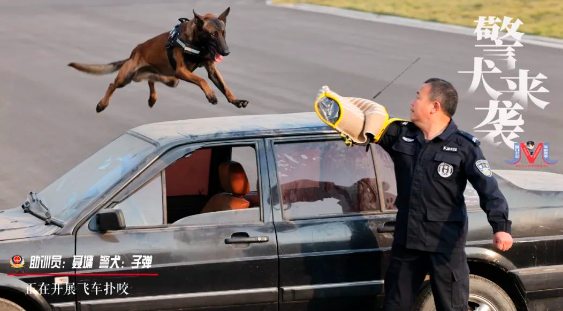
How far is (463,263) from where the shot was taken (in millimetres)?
5391

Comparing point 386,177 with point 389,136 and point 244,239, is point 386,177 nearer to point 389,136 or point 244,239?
point 389,136

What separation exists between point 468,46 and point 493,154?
8663 mm

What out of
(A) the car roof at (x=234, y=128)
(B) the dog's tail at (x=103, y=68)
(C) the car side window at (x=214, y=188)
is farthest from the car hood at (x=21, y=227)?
(B) the dog's tail at (x=103, y=68)

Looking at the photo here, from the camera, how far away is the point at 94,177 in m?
6.05

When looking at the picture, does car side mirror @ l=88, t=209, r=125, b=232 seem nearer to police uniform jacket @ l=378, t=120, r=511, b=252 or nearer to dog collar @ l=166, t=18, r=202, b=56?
police uniform jacket @ l=378, t=120, r=511, b=252

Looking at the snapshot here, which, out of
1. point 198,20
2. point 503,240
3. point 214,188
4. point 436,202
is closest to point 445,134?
point 436,202

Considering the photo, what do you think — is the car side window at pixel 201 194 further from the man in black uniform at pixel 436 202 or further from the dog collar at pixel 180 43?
the dog collar at pixel 180 43

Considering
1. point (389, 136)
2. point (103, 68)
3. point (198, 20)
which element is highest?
point (198, 20)

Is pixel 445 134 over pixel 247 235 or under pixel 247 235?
over

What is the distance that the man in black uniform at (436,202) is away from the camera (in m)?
5.31

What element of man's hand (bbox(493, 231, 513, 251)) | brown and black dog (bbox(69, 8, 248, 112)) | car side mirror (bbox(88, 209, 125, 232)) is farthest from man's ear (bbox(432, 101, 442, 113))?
brown and black dog (bbox(69, 8, 248, 112))

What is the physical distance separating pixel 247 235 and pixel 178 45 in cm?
362

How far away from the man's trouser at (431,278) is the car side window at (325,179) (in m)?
0.64

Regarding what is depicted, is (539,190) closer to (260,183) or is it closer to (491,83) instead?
(260,183)
